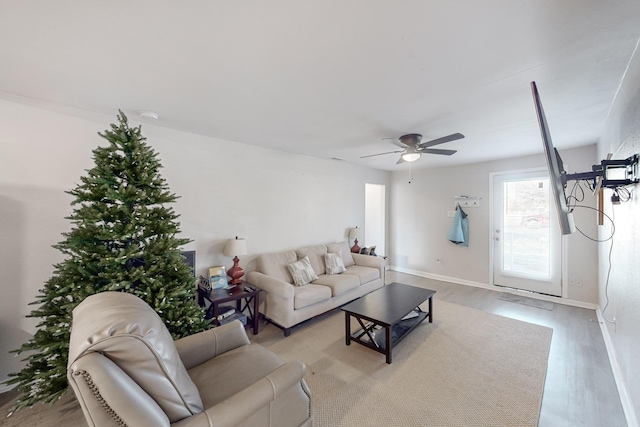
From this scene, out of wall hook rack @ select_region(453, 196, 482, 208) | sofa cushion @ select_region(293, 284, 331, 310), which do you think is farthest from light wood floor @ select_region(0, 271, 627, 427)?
wall hook rack @ select_region(453, 196, 482, 208)

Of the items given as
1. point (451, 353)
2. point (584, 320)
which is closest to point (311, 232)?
point (451, 353)

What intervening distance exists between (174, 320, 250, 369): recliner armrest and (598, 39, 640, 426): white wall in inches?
106

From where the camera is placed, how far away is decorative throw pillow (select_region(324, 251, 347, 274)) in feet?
12.9

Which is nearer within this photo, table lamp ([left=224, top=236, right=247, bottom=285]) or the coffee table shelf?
the coffee table shelf

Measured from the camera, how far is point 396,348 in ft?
8.60

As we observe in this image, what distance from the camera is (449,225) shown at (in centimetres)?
509

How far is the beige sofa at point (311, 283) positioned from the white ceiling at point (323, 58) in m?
1.93

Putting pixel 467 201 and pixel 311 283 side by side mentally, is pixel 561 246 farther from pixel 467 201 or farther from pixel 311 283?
pixel 311 283

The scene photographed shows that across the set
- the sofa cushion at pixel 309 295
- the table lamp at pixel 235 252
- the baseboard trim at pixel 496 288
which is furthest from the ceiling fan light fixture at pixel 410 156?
the baseboard trim at pixel 496 288

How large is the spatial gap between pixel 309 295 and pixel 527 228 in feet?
13.1

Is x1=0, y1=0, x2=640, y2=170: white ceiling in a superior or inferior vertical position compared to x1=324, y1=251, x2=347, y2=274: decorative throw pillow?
superior

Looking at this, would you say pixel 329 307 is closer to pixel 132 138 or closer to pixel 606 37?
pixel 132 138

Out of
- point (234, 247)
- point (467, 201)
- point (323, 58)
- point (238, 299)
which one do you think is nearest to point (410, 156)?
point (323, 58)

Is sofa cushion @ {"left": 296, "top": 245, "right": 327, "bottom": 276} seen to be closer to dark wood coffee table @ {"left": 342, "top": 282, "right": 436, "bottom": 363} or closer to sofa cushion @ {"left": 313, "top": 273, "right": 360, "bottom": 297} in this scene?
sofa cushion @ {"left": 313, "top": 273, "right": 360, "bottom": 297}
